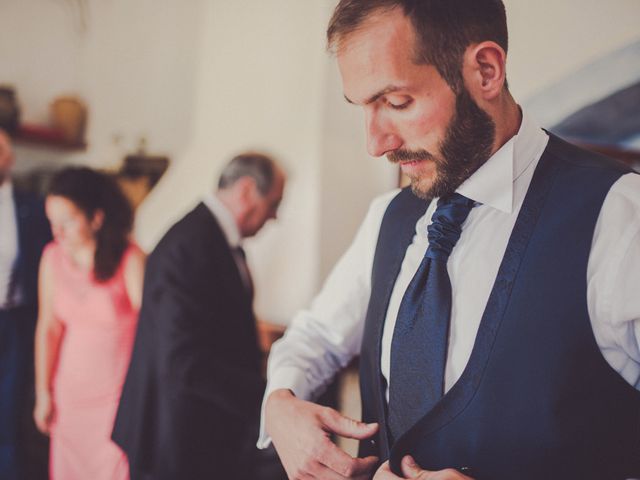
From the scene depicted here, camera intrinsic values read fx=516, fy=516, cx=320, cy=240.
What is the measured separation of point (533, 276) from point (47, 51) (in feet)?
14.6

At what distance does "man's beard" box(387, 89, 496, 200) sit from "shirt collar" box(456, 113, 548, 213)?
2 centimetres

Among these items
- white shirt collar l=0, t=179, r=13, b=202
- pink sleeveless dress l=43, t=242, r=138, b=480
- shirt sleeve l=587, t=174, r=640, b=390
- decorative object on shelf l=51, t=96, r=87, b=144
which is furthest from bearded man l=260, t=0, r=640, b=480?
decorative object on shelf l=51, t=96, r=87, b=144

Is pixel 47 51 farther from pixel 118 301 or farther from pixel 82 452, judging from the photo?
pixel 82 452

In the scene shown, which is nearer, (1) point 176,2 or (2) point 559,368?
(2) point 559,368

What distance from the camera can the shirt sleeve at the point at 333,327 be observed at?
40.0 inches

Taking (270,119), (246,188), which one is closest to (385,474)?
(246,188)

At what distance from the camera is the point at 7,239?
8.01 feet

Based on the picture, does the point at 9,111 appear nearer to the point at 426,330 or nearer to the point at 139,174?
the point at 139,174

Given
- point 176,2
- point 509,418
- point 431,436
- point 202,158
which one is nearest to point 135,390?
point 431,436

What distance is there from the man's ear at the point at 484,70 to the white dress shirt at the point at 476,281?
0.08 metres

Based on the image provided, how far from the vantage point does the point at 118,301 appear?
1932 millimetres

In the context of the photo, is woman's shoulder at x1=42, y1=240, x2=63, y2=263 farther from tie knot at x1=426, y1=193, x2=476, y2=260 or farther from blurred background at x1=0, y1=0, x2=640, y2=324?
tie knot at x1=426, y1=193, x2=476, y2=260


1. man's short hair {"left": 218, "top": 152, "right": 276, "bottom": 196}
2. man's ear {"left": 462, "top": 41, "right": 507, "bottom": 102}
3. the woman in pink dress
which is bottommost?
the woman in pink dress

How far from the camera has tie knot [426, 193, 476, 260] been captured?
844 mm
